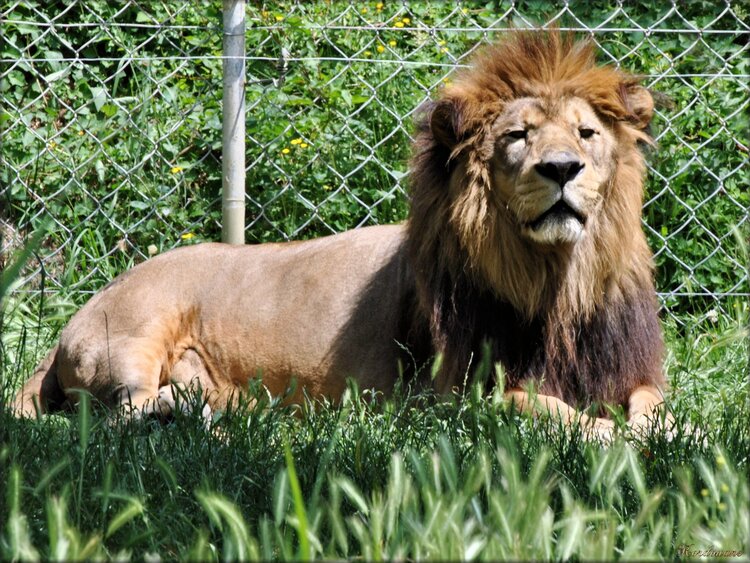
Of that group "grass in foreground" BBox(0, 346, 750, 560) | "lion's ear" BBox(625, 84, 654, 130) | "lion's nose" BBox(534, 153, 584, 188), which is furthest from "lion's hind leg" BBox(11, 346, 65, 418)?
"lion's ear" BBox(625, 84, 654, 130)

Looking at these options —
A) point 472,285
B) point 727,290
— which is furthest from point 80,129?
point 727,290

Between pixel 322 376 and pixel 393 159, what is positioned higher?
pixel 393 159

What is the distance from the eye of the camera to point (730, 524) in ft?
4.94

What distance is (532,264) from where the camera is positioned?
11.6ft

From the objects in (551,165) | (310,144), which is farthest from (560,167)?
(310,144)

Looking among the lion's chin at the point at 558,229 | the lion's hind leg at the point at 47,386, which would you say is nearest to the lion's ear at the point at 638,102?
the lion's chin at the point at 558,229

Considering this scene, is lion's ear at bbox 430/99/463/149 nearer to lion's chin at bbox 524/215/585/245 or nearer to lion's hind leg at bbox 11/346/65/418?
lion's chin at bbox 524/215/585/245

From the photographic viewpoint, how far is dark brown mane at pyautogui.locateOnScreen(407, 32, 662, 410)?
354 centimetres

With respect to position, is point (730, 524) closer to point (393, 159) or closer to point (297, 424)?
point (297, 424)

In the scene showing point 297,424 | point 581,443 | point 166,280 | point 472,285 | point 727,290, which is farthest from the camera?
point 727,290

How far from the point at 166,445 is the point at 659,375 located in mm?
1748

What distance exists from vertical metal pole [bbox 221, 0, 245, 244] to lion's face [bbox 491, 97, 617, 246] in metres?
1.40

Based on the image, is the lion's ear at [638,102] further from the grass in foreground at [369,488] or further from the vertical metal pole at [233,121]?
the vertical metal pole at [233,121]

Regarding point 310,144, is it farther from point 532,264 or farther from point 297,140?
point 532,264
